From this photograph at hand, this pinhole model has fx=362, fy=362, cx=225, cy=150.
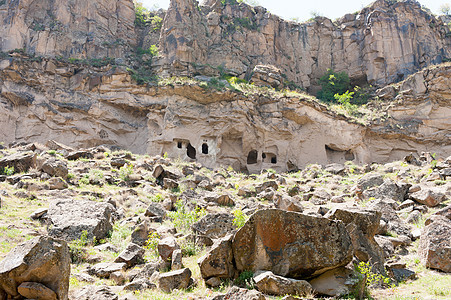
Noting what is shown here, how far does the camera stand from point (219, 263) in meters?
5.75

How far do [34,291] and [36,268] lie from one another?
26cm

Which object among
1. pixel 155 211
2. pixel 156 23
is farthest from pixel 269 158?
pixel 156 23

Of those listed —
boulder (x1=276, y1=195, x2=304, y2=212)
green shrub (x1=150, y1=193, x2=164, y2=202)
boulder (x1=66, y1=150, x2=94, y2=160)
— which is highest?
boulder (x1=66, y1=150, x2=94, y2=160)

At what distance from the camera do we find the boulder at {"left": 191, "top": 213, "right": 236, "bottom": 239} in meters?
7.82

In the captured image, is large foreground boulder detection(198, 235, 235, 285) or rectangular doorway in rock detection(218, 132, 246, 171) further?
rectangular doorway in rock detection(218, 132, 246, 171)

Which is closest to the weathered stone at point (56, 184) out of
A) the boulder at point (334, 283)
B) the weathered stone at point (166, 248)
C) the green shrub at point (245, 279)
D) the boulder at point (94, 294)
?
the weathered stone at point (166, 248)

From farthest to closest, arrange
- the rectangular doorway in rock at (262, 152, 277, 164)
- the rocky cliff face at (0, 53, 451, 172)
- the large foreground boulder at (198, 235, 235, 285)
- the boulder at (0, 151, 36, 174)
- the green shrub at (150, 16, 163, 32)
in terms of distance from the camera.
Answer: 1. the green shrub at (150, 16, 163, 32)
2. the rectangular doorway in rock at (262, 152, 277, 164)
3. the rocky cliff face at (0, 53, 451, 172)
4. the boulder at (0, 151, 36, 174)
5. the large foreground boulder at (198, 235, 235, 285)

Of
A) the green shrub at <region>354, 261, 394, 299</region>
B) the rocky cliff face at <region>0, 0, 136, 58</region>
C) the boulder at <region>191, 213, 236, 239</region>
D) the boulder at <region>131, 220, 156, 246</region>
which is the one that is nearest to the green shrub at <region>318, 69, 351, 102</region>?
the rocky cliff face at <region>0, 0, 136, 58</region>

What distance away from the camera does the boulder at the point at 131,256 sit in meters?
6.75

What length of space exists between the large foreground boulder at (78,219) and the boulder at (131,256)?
1367 millimetres

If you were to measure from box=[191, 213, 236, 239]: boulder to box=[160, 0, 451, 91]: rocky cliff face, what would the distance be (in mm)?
20565

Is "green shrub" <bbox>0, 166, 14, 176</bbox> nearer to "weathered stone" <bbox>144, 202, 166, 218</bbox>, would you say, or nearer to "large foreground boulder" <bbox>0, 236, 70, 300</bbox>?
"weathered stone" <bbox>144, 202, 166, 218</bbox>

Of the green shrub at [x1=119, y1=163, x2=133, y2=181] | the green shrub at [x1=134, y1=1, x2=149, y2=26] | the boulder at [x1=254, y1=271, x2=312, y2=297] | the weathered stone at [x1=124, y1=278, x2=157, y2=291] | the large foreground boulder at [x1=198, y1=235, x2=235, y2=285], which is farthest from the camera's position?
the green shrub at [x1=134, y1=1, x2=149, y2=26]

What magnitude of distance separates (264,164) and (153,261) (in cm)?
1813
